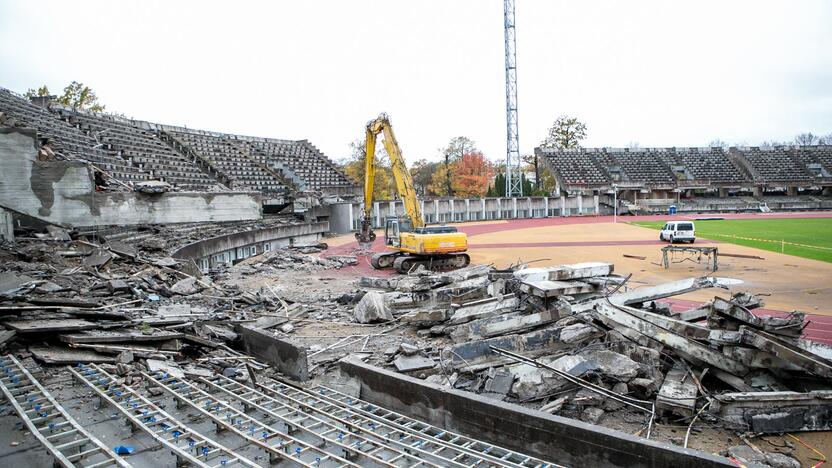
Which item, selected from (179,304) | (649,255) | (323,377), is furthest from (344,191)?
(323,377)

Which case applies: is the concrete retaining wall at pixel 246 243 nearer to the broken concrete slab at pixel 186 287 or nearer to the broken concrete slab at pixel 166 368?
the broken concrete slab at pixel 186 287

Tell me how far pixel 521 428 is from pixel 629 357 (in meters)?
2.92

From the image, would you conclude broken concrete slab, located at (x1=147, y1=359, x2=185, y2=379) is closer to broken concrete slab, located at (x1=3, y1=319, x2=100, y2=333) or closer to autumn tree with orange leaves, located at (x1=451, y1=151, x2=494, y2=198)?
broken concrete slab, located at (x1=3, y1=319, x2=100, y2=333)

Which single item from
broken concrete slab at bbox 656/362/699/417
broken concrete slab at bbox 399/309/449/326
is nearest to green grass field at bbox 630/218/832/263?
broken concrete slab at bbox 656/362/699/417

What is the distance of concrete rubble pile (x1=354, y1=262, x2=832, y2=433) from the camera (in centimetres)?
728

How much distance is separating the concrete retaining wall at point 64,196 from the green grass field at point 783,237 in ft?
94.1

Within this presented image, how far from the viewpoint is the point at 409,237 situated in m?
23.0

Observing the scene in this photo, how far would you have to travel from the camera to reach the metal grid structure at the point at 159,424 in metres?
5.82

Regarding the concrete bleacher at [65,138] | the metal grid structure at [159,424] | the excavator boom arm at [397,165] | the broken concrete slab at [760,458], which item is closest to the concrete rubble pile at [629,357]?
the broken concrete slab at [760,458]

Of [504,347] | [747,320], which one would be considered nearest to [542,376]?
[504,347]

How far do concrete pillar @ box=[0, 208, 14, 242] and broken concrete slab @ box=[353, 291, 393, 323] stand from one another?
11209 mm

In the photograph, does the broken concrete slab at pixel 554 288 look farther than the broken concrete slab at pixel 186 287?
No

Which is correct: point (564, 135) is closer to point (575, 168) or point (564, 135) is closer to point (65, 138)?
point (575, 168)

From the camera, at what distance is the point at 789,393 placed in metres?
7.04
